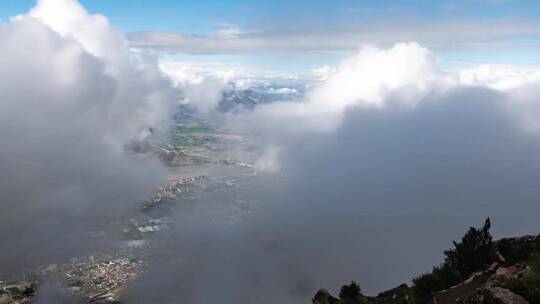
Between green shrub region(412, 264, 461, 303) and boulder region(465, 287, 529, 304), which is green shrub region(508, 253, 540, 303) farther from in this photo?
green shrub region(412, 264, 461, 303)

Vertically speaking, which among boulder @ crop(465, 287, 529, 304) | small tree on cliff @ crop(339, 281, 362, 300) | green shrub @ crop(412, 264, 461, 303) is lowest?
boulder @ crop(465, 287, 529, 304)

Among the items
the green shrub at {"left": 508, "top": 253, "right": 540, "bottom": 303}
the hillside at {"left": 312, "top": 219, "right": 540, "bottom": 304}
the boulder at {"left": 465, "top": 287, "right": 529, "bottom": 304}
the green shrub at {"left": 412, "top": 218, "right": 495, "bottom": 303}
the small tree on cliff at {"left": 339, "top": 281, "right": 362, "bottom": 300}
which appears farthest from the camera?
the small tree on cliff at {"left": 339, "top": 281, "right": 362, "bottom": 300}

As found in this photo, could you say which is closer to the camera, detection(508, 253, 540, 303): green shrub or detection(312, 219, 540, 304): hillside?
detection(508, 253, 540, 303): green shrub

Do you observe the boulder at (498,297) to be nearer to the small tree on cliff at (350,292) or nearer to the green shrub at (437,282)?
the green shrub at (437,282)

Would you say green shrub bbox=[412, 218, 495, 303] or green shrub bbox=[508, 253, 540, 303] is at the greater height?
green shrub bbox=[412, 218, 495, 303]

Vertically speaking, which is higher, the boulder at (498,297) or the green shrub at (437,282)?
the green shrub at (437,282)

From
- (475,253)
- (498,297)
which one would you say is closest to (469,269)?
(475,253)

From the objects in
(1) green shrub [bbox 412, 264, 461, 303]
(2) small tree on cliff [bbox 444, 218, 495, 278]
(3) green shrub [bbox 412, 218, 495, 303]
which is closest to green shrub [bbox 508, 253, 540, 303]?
(1) green shrub [bbox 412, 264, 461, 303]

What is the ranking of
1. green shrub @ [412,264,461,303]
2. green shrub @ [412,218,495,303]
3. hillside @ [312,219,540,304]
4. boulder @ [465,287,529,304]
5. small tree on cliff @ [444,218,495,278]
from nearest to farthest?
boulder @ [465,287,529,304] < hillside @ [312,219,540,304] < green shrub @ [412,264,461,303] < green shrub @ [412,218,495,303] < small tree on cliff @ [444,218,495,278]

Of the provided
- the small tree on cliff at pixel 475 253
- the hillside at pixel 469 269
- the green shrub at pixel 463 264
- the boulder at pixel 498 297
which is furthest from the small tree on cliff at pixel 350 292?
the boulder at pixel 498 297

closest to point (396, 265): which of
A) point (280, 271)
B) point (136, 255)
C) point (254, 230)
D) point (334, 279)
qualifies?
point (334, 279)

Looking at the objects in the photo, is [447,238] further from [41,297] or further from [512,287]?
[512,287]

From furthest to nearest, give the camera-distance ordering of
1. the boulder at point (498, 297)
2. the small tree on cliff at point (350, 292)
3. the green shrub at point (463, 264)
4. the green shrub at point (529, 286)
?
the small tree on cliff at point (350, 292)
the green shrub at point (463, 264)
the green shrub at point (529, 286)
the boulder at point (498, 297)
